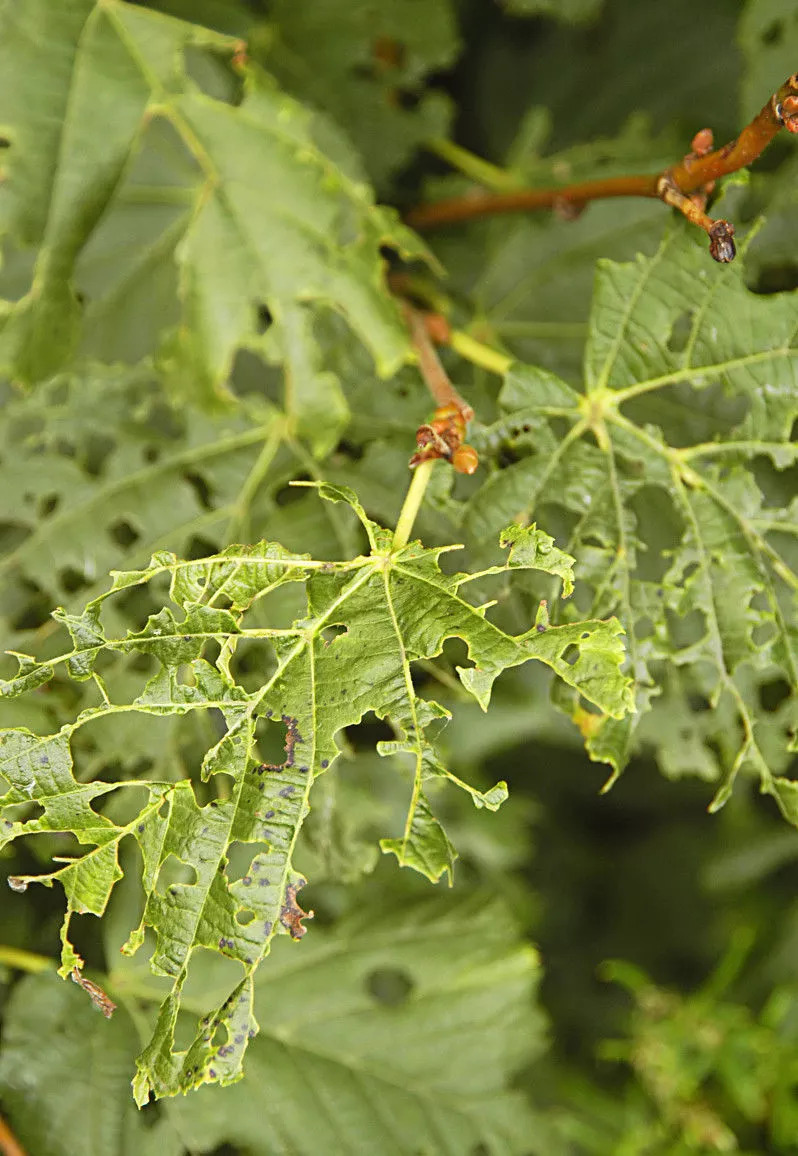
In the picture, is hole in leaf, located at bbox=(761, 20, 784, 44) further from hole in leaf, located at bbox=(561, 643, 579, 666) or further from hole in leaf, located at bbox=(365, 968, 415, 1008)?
hole in leaf, located at bbox=(365, 968, 415, 1008)

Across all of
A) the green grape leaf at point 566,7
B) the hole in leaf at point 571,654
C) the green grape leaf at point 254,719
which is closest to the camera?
the green grape leaf at point 254,719

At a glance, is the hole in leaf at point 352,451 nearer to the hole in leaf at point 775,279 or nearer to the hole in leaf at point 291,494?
the hole in leaf at point 291,494

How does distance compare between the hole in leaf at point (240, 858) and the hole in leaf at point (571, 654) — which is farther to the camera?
the hole in leaf at point (240, 858)

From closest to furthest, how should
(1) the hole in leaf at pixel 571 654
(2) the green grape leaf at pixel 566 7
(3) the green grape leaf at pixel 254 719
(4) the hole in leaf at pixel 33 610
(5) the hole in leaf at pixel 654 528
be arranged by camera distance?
(3) the green grape leaf at pixel 254 719 → (1) the hole in leaf at pixel 571 654 → (5) the hole in leaf at pixel 654 528 → (4) the hole in leaf at pixel 33 610 → (2) the green grape leaf at pixel 566 7

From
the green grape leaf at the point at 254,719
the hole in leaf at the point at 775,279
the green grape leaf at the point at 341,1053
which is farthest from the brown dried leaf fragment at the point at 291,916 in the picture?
the hole in leaf at the point at 775,279

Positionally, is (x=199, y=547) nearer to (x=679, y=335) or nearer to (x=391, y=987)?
(x=679, y=335)

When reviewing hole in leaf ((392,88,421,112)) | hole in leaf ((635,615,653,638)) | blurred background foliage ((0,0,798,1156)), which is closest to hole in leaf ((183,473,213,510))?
blurred background foliage ((0,0,798,1156))

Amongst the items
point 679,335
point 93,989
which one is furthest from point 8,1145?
point 679,335
